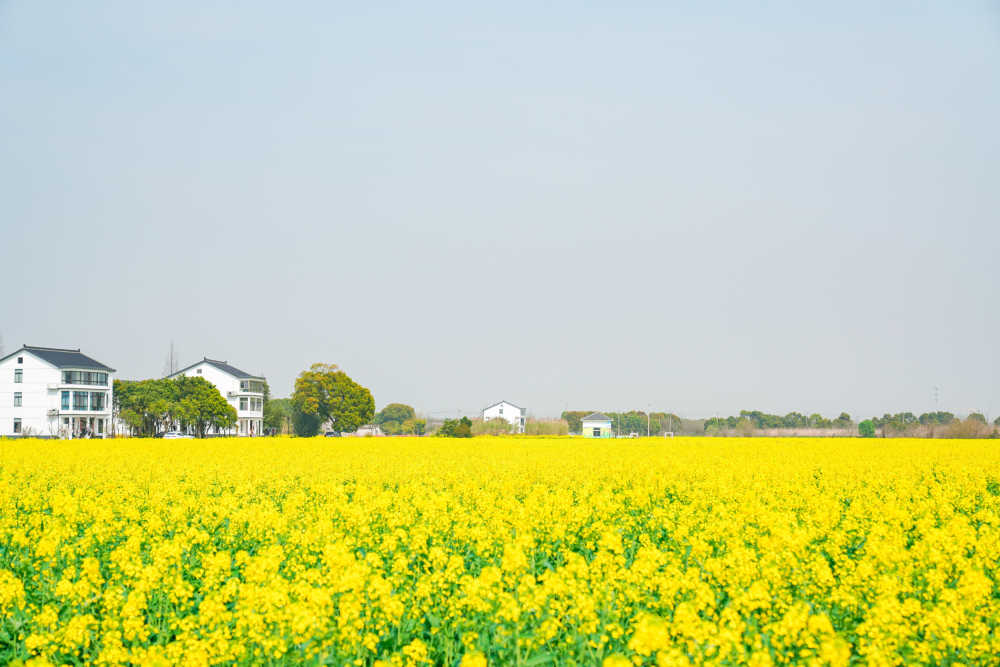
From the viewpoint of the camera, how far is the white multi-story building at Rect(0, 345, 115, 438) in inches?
3388

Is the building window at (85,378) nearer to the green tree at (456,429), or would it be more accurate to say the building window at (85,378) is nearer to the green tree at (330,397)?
the green tree at (330,397)

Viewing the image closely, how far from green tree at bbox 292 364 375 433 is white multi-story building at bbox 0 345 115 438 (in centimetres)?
2443

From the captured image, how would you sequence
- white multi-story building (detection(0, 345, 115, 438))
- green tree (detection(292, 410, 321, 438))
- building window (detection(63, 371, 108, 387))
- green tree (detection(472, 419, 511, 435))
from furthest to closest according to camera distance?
green tree (detection(292, 410, 321, 438)) < building window (detection(63, 371, 108, 387)) < white multi-story building (detection(0, 345, 115, 438)) < green tree (detection(472, 419, 511, 435))

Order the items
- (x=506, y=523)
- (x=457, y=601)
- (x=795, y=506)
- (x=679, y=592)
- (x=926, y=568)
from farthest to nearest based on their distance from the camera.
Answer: (x=795, y=506)
(x=506, y=523)
(x=926, y=568)
(x=679, y=592)
(x=457, y=601)

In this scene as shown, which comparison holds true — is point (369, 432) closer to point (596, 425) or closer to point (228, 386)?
point (228, 386)

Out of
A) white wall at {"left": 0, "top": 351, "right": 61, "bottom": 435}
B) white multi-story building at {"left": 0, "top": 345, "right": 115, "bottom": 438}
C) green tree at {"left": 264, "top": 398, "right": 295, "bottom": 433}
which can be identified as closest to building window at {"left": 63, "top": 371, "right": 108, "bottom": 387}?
white multi-story building at {"left": 0, "top": 345, "right": 115, "bottom": 438}

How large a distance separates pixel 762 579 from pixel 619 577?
1.65 meters

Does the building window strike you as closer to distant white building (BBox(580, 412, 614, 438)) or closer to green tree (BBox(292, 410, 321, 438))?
green tree (BBox(292, 410, 321, 438))

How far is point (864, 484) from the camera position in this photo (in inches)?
781

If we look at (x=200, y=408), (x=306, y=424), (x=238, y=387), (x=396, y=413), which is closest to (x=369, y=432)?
(x=306, y=424)

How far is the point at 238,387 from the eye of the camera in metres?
104

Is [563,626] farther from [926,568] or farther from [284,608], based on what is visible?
[926,568]

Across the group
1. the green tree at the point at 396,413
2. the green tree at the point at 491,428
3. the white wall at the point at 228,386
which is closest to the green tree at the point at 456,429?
the green tree at the point at 491,428

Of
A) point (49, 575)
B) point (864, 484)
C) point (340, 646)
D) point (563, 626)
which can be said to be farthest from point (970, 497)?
point (49, 575)
